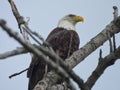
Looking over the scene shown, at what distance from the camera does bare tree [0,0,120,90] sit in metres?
1.61

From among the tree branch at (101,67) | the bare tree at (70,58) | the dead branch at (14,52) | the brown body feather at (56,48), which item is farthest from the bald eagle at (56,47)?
the dead branch at (14,52)

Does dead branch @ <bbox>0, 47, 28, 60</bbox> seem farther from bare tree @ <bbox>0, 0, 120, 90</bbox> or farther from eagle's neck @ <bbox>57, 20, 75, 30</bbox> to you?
eagle's neck @ <bbox>57, 20, 75, 30</bbox>

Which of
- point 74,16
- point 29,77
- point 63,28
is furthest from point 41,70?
point 74,16

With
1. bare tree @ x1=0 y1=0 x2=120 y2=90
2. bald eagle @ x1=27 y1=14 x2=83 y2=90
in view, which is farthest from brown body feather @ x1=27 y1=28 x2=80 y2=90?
bare tree @ x1=0 y1=0 x2=120 y2=90

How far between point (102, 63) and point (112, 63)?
113 mm

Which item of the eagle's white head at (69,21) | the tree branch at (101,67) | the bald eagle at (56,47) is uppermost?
the tree branch at (101,67)

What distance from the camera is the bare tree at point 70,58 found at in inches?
63.3

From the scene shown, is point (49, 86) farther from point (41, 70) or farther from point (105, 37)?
point (41, 70)

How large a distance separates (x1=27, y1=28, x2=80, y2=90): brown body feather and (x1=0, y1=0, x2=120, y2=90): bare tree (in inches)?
85.0

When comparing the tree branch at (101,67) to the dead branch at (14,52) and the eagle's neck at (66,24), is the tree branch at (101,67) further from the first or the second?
the eagle's neck at (66,24)

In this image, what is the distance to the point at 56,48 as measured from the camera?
5.99 meters

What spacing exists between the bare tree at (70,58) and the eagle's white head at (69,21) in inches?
156

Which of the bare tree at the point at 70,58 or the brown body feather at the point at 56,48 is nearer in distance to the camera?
the bare tree at the point at 70,58

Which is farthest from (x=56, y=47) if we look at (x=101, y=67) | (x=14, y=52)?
(x=14, y=52)
